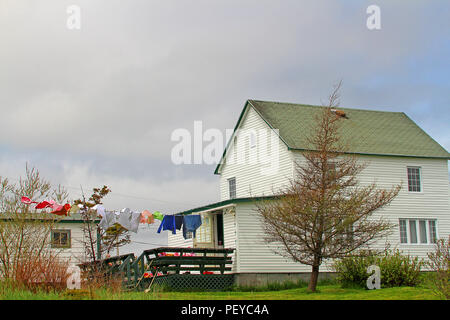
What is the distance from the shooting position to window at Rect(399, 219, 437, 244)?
32.4 metres

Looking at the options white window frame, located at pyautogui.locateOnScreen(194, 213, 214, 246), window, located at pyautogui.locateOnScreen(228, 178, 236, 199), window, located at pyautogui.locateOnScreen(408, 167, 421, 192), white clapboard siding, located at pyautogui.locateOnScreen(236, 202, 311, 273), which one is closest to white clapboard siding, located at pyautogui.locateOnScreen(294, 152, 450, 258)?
window, located at pyautogui.locateOnScreen(408, 167, 421, 192)

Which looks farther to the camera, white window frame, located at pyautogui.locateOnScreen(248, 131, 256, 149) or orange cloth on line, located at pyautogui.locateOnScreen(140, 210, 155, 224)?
white window frame, located at pyautogui.locateOnScreen(248, 131, 256, 149)

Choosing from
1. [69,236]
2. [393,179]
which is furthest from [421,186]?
[69,236]

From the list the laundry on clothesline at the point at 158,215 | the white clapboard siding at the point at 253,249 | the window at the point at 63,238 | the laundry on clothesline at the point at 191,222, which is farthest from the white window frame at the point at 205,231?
the window at the point at 63,238

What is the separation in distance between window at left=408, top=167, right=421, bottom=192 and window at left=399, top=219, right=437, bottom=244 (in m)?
1.83

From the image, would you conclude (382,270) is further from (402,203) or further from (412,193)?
(412,193)

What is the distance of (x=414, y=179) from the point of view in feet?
112

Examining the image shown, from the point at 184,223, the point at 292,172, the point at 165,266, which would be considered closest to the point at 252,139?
the point at 292,172

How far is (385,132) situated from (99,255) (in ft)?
59.2

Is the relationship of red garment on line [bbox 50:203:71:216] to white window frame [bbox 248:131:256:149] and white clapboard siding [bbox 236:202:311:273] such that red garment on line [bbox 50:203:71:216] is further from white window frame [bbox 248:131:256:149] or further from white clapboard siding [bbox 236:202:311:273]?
white window frame [bbox 248:131:256:149]
